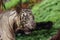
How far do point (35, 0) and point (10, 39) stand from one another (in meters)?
5.97

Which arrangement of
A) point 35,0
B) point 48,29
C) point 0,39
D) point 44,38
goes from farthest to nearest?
A: point 35,0, point 48,29, point 44,38, point 0,39

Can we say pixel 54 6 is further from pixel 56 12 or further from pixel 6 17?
pixel 6 17

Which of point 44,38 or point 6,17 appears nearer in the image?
point 6,17

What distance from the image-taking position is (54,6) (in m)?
7.87

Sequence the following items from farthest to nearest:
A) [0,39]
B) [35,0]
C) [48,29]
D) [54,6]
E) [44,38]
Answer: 1. [35,0]
2. [54,6]
3. [48,29]
4. [44,38]
5. [0,39]

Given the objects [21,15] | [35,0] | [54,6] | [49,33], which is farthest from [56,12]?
[21,15]

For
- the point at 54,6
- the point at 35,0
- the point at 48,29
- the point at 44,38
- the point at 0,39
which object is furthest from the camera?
the point at 35,0

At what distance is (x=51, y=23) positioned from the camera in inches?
290

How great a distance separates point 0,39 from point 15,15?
324 millimetres

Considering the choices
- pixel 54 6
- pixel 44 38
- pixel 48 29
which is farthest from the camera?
pixel 54 6

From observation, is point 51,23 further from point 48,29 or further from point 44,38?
point 44,38

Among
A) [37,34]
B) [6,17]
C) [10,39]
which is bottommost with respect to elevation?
[37,34]

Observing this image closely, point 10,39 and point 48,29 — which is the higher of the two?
point 10,39

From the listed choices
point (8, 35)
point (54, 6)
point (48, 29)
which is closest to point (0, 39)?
point (8, 35)
